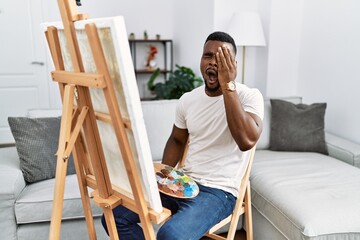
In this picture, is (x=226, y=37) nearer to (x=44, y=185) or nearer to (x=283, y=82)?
(x=44, y=185)

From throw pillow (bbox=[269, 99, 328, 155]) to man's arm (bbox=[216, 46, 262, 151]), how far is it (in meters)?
1.22

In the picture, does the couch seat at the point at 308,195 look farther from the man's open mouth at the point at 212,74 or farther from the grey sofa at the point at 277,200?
the man's open mouth at the point at 212,74

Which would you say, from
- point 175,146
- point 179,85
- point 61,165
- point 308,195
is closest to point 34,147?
point 175,146

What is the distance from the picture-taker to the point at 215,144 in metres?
1.56

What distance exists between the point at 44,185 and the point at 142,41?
314cm

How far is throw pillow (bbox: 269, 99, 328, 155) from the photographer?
2.44 m

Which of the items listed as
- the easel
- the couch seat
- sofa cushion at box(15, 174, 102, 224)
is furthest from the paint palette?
sofa cushion at box(15, 174, 102, 224)

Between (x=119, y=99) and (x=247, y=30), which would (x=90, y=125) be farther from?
(x=247, y=30)

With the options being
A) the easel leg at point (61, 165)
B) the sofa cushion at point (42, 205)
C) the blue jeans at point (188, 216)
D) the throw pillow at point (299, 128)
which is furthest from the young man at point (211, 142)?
the throw pillow at point (299, 128)

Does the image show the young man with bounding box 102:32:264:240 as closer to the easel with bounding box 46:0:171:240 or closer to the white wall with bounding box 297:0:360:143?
the easel with bounding box 46:0:171:240

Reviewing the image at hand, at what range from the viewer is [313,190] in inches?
69.8

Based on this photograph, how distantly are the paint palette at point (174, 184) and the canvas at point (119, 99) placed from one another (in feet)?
0.74

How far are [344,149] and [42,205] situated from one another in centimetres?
199

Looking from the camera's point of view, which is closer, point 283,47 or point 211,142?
point 211,142
